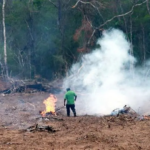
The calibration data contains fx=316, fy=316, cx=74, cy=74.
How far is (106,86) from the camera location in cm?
1934

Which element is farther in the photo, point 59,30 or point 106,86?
point 59,30

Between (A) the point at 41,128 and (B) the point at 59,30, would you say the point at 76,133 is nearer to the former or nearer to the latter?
(A) the point at 41,128

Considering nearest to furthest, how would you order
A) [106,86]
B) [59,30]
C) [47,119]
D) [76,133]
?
[76,133], [47,119], [106,86], [59,30]

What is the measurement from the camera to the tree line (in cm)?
3033

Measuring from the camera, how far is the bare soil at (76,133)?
31.7ft

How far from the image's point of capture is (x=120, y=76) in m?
21.0

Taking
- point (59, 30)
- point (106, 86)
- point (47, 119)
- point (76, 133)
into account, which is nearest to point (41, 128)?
point (76, 133)

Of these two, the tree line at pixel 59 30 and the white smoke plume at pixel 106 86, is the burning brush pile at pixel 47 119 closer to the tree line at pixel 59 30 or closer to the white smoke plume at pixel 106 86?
the white smoke plume at pixel 106 86

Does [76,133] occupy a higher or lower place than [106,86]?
lower

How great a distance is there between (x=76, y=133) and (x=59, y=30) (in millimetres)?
22753

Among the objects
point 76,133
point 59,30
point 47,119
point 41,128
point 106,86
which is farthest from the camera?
point 59,30

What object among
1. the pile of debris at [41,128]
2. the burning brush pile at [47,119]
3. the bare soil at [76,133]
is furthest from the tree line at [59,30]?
the pile of debris at [41,128]

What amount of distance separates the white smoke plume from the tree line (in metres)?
6.42

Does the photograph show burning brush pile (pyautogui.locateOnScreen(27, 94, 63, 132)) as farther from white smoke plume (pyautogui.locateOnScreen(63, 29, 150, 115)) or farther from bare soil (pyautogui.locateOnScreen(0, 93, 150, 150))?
white smoke plume (pyautogui.locateOnScreen(63, 29, 150, 115))
